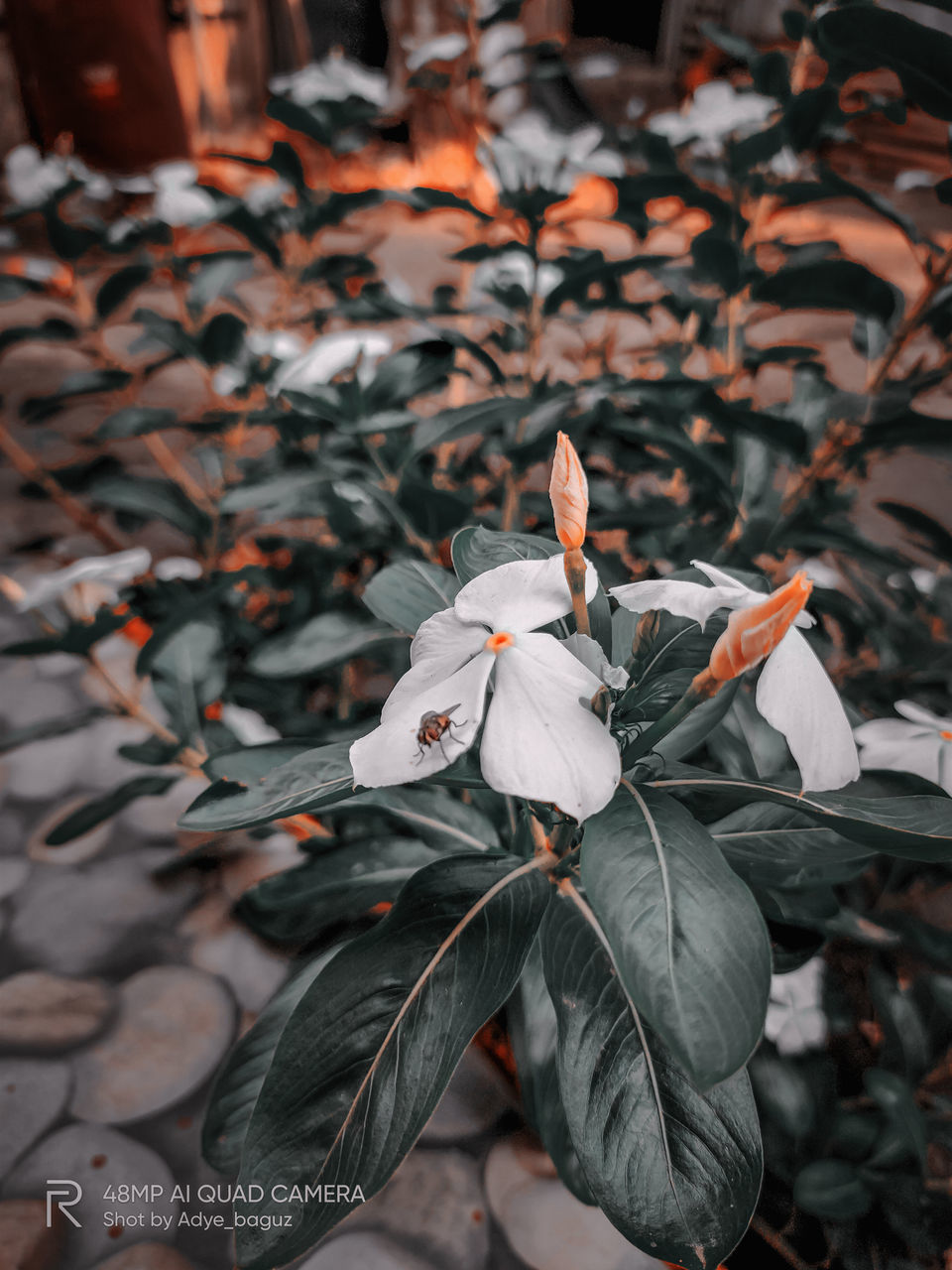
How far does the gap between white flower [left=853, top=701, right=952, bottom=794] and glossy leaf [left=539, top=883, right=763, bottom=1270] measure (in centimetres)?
25

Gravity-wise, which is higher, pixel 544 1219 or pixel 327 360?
pixel 327 360

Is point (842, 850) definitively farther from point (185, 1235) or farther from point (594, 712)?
point (185, 1235)

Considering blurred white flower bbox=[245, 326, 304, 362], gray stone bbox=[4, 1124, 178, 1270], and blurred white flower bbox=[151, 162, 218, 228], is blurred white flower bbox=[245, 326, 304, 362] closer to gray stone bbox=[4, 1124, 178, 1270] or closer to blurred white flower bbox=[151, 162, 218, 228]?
blurred white flower bbox=[151, 162, 218, 228]

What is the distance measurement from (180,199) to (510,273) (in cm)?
59

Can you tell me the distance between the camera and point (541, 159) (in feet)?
3.33

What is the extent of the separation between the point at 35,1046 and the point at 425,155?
4.62 metres

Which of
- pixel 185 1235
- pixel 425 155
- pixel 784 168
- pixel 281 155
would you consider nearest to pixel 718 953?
pixel 185 1235

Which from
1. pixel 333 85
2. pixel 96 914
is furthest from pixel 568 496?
pixel 333 85

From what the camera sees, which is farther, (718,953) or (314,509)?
(314,509)

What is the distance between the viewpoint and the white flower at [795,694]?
33cm

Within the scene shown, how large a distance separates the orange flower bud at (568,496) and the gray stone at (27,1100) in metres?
1.03

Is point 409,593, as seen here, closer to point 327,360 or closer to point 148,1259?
point 327,360

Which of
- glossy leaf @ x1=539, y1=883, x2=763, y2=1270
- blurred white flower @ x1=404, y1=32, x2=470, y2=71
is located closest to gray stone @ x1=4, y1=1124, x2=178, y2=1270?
glossy leaf @ x1=539, y1=883, x2=763, y2=1270

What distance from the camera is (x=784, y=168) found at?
1.06 metres
